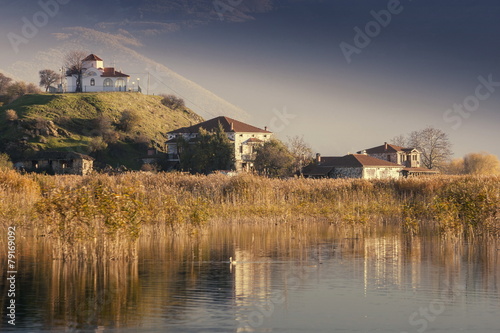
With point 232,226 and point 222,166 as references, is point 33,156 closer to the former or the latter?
point 222,166

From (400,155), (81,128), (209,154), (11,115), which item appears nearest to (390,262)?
(209,154)

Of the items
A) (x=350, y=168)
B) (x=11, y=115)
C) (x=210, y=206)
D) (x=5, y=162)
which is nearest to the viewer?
(x=210, y=206)

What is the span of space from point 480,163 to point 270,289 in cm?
15802

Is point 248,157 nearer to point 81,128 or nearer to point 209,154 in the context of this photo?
point 209,154

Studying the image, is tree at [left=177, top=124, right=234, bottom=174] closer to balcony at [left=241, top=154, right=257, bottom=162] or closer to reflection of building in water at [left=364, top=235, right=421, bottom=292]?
balcony at [left=241, top=154, right=257, bottom=162]

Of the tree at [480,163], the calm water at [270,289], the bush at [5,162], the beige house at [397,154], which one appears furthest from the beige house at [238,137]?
the calm water at [270,289]

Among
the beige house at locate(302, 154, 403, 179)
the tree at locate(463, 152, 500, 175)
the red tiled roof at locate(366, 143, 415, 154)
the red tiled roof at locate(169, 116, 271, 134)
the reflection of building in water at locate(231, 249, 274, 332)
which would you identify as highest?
the red tiled roof at locate(169, 116, 271, 134)

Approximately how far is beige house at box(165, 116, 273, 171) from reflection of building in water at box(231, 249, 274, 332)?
11288cm

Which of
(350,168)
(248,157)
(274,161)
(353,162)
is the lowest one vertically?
(350,168)

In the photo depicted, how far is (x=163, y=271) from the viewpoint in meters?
29.2

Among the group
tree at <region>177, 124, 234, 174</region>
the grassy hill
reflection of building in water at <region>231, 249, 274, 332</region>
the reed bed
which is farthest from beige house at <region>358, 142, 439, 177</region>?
reflection of building in water at <region>231, 249, 274, 332</region>

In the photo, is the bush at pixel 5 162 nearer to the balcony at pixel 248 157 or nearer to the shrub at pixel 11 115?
the shrub at pixel 11 115

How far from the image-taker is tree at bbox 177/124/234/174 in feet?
454

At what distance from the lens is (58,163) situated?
149 m
